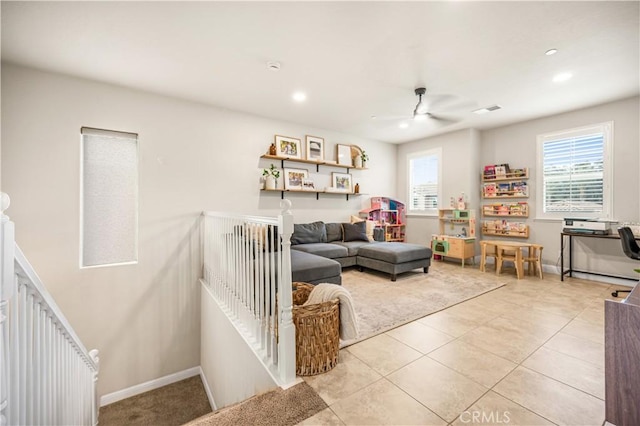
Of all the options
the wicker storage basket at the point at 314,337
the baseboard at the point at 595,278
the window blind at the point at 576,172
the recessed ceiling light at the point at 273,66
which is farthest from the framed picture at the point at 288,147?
the baseboard at the point at 595,278

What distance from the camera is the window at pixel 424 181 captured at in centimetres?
575

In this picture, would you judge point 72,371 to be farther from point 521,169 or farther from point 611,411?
point 521,169

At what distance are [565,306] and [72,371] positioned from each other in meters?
4.65

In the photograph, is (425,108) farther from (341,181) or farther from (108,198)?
(108,198)

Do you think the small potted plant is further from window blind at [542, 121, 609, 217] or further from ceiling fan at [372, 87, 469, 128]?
window blind at [542, 121, 609, 217]

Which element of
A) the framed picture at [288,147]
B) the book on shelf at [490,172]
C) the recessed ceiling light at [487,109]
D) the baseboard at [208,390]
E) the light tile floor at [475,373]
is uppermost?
the recessed ceiling light at [487,109]

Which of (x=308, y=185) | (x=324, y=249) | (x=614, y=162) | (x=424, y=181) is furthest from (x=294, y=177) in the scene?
(x=614, y=162)

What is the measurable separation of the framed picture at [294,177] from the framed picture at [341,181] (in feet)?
2.07

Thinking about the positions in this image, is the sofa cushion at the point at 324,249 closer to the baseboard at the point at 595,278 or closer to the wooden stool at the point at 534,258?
the wooden stool at the point at 534,258

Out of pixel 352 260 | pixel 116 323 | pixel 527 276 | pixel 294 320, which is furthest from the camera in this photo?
pixel 352 260

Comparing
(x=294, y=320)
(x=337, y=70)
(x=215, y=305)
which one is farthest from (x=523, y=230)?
(x=215, y=305)

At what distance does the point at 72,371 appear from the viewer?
1.96m

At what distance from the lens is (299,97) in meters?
3.61

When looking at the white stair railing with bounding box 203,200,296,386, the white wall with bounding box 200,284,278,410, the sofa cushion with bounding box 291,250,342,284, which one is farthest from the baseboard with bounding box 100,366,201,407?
the sofa cushion with bounding box 291,250,342,284
